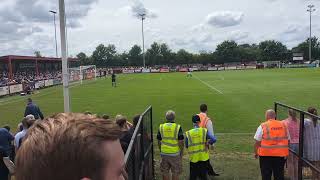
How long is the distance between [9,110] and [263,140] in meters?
23.6

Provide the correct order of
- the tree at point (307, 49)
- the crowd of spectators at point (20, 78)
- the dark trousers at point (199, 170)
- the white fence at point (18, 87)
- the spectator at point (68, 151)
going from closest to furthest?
the spectator at point (68, 151)
the dark trousers at point (199, 170)
the white fence at point (18, 87)
the crowd of spectators at point (20, 78)
the tree at point (307, 49)

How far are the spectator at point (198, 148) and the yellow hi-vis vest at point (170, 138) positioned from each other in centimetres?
27

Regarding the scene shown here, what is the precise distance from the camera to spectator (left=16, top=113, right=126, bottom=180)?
136 centimetres

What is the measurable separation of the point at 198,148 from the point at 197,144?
0.33 ft

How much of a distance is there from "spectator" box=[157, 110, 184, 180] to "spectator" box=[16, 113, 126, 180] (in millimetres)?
8782

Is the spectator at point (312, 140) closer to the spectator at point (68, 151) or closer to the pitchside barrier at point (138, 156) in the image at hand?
the pitchside barrier at point (138, 156)

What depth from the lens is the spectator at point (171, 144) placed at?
10406 mm

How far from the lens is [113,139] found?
1.56 m

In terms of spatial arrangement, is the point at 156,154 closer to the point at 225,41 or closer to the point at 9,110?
the point at 9,110

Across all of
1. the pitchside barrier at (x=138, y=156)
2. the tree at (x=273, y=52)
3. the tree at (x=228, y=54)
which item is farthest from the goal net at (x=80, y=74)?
the tree at (x=273, y=52)

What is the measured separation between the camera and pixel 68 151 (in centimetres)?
136

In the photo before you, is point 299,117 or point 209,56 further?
point 209,56

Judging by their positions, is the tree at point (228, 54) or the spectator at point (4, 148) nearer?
the spectator at point (4, 148)

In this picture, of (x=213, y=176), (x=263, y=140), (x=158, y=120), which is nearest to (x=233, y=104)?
(x=158, y=120)
